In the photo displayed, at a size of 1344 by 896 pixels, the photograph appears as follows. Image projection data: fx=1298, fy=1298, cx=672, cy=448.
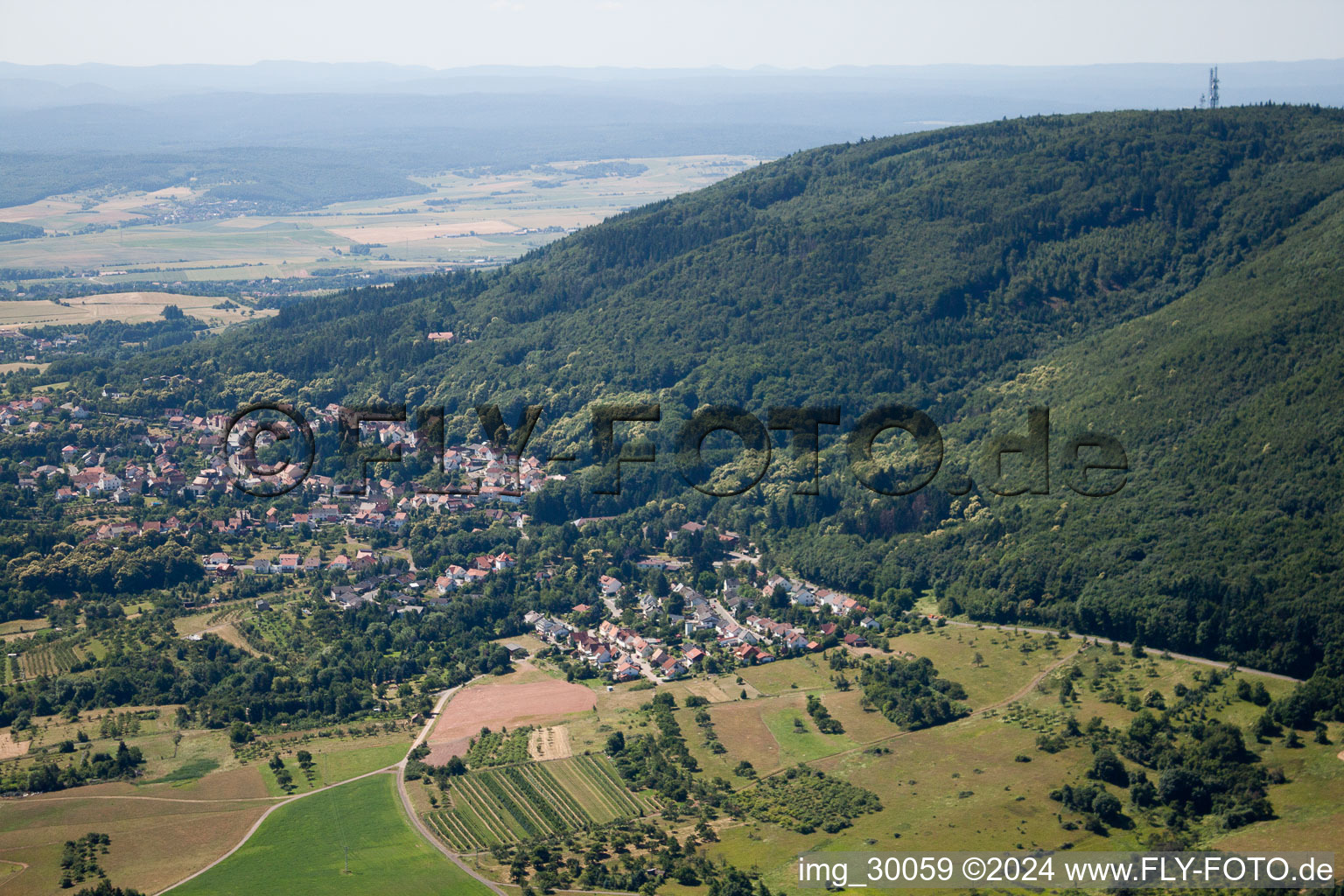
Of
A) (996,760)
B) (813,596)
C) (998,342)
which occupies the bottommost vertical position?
(996,760)

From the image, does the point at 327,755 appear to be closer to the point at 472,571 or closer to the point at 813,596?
the point at 472,571

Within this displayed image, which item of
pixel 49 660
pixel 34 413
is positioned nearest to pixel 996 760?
pixel 49 660

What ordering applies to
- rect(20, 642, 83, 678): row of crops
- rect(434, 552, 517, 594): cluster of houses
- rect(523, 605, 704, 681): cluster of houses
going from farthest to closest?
1. rect(434, 552, 517, 594): cluster of houses
2. rect(523, 605, 704, 681): cluster of houses
3. rect(20, 642, 83, 678): row of crops

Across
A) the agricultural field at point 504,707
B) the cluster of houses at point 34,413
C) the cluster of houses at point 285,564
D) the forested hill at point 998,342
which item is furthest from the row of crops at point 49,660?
the cluster of houses at point 34,413

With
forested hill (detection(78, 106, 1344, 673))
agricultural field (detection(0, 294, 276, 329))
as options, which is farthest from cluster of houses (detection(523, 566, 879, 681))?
agricultural field (detection(0, 294, 276, 329))

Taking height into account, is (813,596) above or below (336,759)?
above

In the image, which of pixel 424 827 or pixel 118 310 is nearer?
pixel 424 827

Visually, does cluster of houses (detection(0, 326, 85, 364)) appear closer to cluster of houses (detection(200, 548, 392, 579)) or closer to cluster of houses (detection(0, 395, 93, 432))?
cluster of houses (detection(0, 395, 93, 432))
